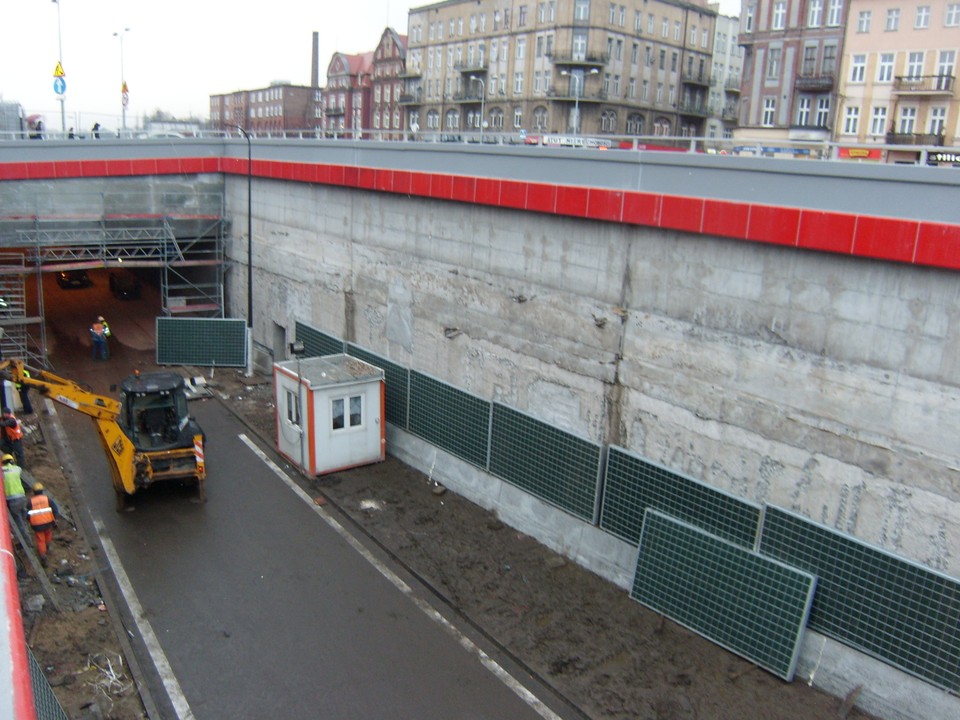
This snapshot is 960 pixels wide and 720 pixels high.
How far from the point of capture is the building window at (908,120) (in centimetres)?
3612

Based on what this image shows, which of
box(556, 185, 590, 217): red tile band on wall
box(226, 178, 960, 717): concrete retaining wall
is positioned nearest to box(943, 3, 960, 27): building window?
box(226, 178, 960, 717): concrete retaining wall

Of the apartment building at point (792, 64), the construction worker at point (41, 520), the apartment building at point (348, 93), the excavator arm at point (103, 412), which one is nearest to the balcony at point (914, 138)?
the apartment building at point (792, 64)

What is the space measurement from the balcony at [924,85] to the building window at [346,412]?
31.4 m

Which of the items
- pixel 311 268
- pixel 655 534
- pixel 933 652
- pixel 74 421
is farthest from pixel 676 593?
pixel 74 421

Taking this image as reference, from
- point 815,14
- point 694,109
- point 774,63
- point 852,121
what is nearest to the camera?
point 852,121

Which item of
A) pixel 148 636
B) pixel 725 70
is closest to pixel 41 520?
pixel 148 636

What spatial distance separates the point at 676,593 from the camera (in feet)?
35.8

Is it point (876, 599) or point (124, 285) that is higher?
point (876, 599)

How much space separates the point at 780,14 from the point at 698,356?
3975 cm

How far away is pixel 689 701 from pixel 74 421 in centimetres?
1558

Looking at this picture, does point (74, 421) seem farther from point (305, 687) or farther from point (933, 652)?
point (933, 652)

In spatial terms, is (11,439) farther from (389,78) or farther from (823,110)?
(389,78)

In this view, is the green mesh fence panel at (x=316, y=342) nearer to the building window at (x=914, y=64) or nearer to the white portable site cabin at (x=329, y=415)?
the white portable site cabin at (x=329, y=415)

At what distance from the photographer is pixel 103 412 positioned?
1351 centimetres
